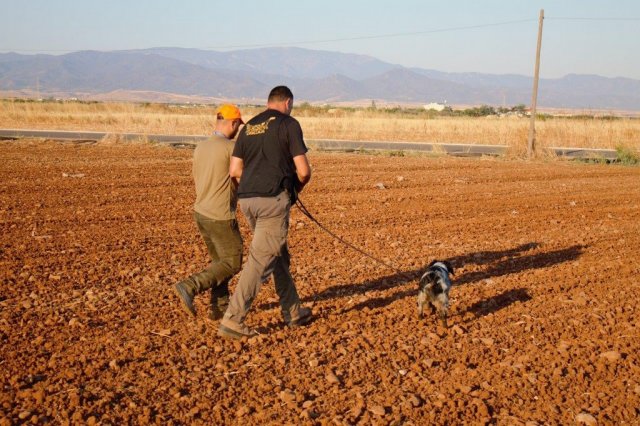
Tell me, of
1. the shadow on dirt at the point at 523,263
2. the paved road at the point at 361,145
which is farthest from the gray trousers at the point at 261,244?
the paved road at the point at 361,145

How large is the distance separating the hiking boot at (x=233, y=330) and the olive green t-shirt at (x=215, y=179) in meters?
0.96

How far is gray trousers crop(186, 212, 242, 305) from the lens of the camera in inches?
264

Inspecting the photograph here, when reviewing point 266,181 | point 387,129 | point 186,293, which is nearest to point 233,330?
point 186,293

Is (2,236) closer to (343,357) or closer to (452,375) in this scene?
(343,357)

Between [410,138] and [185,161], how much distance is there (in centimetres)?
2106

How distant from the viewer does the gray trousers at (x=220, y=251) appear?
670 centimetres

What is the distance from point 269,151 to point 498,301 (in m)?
3.36

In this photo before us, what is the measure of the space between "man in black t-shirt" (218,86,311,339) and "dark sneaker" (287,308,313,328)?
0.51 m

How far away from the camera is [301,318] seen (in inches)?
271

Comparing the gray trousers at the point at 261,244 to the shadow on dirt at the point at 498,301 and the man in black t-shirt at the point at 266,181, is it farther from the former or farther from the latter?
the shadow on dirt at the point at 498,301

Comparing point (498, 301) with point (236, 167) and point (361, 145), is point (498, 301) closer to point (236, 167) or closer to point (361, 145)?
point (236, 167)

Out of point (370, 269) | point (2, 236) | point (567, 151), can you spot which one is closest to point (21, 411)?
point (370, 269)

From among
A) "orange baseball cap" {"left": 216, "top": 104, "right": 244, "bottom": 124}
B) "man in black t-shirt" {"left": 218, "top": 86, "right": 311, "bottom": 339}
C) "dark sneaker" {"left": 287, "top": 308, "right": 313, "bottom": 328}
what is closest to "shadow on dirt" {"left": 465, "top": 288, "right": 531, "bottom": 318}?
"dark sneaker" {"left": 287, "top": 308, "right": 313, "bottom": 328}

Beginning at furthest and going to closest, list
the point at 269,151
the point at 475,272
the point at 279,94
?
the point at 475,272 → the point at 279,94 → the point at 269,151
